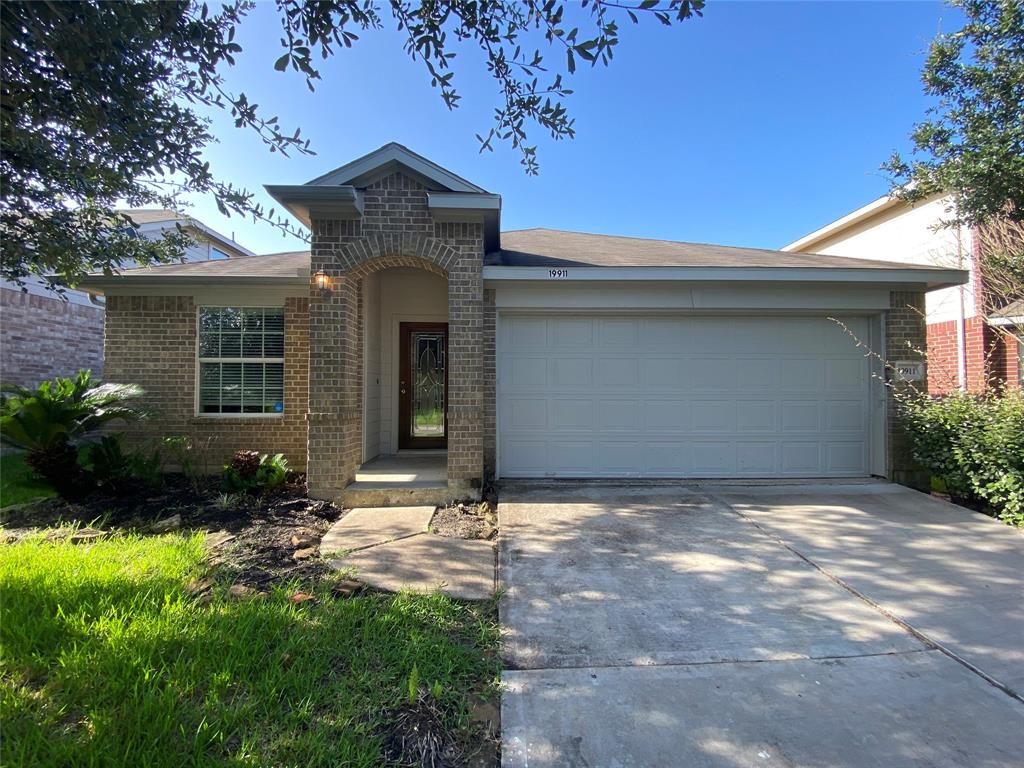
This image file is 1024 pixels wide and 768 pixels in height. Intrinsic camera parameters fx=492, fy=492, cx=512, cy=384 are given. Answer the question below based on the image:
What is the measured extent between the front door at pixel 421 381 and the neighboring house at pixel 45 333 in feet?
13.8

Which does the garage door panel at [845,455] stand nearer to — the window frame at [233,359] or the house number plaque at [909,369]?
the house number plaque at [909,369]

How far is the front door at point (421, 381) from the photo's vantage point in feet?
30.0

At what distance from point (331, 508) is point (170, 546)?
175 cm

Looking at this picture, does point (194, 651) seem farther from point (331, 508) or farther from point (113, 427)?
point (113, 427)

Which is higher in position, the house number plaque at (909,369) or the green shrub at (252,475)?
the house number plaque at (909,369)

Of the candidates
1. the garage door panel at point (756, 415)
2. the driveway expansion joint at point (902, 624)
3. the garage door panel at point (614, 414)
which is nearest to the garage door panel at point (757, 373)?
the garage door panel at point (756, 415)

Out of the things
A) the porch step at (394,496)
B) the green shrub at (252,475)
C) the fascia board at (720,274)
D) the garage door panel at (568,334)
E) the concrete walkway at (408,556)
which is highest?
the fascia board at (720,274)

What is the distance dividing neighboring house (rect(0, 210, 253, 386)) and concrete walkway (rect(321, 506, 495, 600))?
7.14 meters

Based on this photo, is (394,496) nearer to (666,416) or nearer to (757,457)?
(666,416)

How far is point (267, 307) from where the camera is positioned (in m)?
7.57

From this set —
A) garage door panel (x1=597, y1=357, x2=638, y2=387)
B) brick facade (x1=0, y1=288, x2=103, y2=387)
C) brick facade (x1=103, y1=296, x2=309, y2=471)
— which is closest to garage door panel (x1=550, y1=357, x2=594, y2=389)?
garage door panel (x1=597, y1=357, x2=638, y2=387)

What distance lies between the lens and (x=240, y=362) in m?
7.61

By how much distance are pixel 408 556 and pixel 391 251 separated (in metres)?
3.73

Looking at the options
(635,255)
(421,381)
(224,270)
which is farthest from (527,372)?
(224,270)
